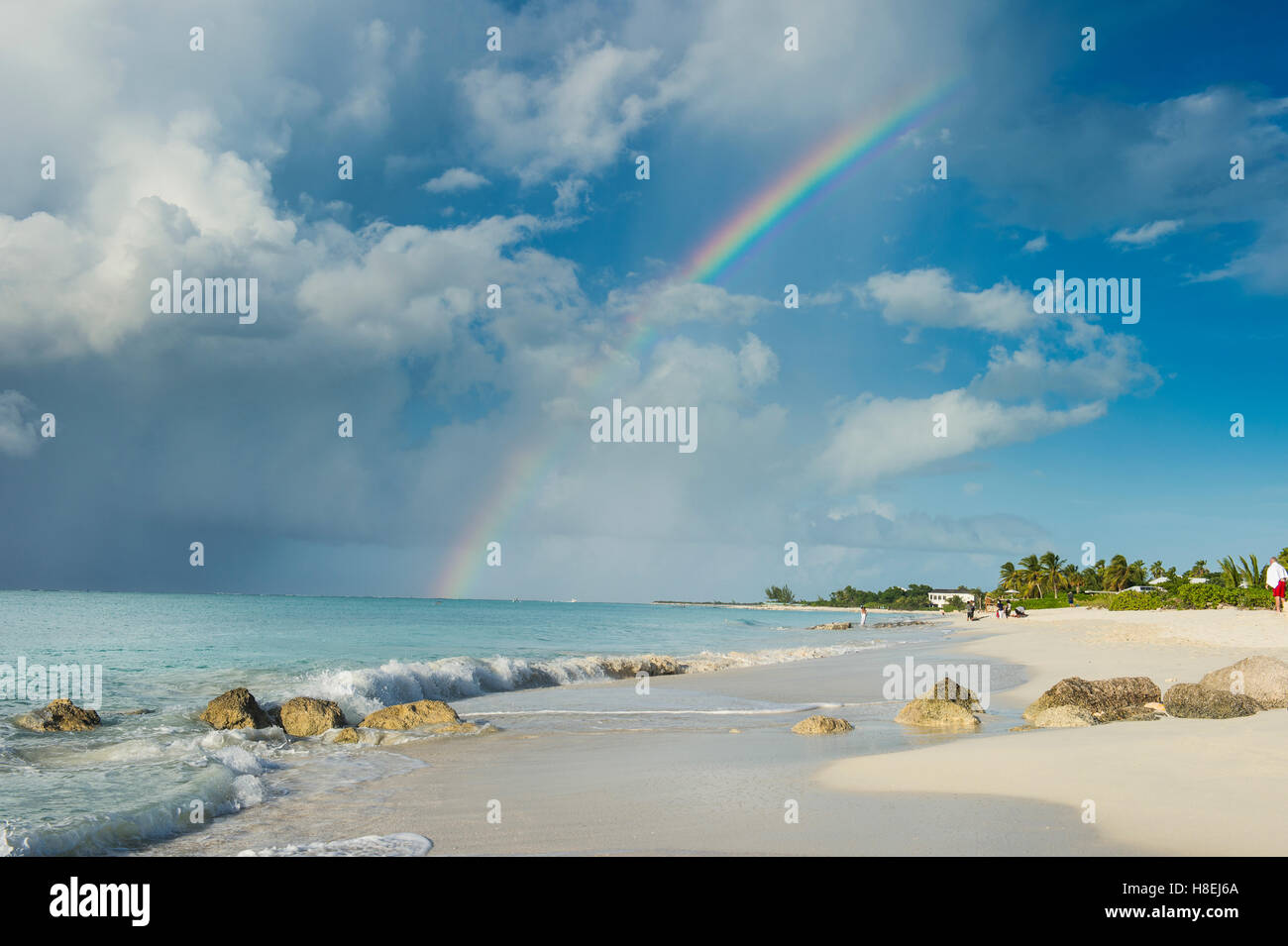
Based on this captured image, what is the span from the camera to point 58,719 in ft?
53.5

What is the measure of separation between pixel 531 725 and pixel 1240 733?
1410cm

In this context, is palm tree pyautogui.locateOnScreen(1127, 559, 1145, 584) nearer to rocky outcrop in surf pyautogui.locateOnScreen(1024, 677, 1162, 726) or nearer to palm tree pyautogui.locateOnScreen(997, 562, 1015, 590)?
palm tree pyautogui.locateOnScreen(997, 562, 1015, 590)

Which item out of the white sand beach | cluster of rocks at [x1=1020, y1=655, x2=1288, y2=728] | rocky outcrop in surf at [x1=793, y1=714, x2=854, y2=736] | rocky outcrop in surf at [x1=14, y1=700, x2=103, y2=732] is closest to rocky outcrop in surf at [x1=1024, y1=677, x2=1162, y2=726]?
cluster of rocks at [x1=1020, y1=655, x2=1288, y2=728]

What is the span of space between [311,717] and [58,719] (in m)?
4.95

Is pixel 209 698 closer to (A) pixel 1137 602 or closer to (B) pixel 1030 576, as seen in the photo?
(A) pixel 1137 602

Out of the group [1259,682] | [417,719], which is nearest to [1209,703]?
[1259,682]

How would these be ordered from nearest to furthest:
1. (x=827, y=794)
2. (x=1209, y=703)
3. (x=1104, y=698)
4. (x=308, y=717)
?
(x=827, y=794) → (x=1209, y=703) → (x=1104, y=698) → (x=308, y=717)

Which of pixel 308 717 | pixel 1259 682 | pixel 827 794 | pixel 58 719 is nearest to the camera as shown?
pixel 827 794

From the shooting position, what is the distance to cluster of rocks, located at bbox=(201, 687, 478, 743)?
56.6 ft
